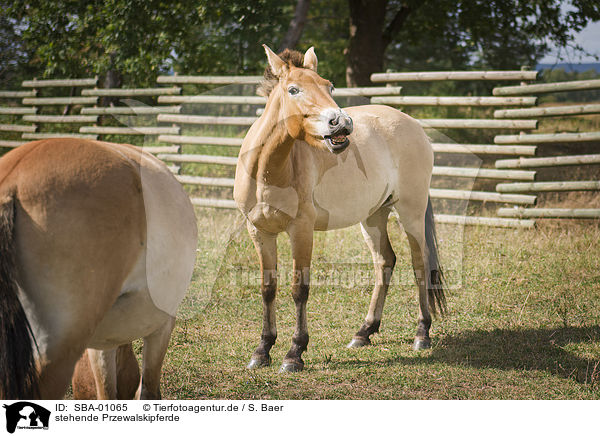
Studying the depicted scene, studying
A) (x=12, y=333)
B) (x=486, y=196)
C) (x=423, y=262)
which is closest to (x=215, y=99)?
(x=486, y=196)

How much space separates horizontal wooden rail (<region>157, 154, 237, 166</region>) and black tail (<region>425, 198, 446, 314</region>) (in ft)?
16.1

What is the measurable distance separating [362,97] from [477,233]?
3.46 m

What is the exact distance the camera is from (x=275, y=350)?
4.49m

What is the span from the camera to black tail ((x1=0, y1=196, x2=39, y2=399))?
1.66m

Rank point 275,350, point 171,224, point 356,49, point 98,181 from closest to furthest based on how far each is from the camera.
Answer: point 98,181 < point 171,224 < point 275,350 < point 356,49

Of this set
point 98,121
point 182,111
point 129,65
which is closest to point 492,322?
point 182,111

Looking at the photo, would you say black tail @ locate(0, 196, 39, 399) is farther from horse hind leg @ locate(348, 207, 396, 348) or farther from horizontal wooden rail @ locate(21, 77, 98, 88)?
horizontal wooden rail @ locate(21, 77, 98, 88)

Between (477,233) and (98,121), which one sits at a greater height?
(98,121)

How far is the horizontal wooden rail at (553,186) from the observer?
766 cm

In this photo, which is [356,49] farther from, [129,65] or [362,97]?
[129,65]

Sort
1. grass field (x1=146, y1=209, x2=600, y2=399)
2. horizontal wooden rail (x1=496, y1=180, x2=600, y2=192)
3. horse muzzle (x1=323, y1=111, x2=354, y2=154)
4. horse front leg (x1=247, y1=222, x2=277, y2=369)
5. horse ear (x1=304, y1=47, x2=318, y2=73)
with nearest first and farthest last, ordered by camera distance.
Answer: horse muzzle (x1=323, y1=111, x2=354, y2=154)
grass field (x1=146, y1=209, x2=600, y2=399)
horse ear (x1=304, y1=47, x2=318, y2=73)
horse front leg (x1=247, y1=222, x2=277, y2=369)
horizontal wooden rail (x1=496, y1=180, x2=600, y2=192)

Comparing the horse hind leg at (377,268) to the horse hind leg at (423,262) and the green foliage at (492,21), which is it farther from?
the green foliage at (492,21)

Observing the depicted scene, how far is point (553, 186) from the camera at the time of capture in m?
8.00
